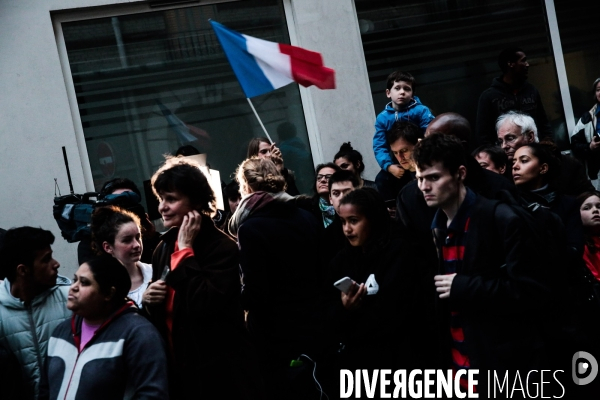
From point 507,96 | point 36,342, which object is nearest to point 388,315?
point 36,342

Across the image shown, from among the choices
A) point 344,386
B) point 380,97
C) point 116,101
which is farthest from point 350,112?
point 344,386

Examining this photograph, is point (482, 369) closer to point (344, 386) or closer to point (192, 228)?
point (344, 386)

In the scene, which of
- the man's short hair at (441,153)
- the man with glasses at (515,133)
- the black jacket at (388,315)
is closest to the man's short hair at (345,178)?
the black jacket at (388,315)

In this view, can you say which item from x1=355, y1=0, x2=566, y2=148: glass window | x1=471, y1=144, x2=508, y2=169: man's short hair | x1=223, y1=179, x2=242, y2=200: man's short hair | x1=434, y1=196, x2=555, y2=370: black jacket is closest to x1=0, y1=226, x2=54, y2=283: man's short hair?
x1=434, y1=196, x2=555, y2=370: black jacket

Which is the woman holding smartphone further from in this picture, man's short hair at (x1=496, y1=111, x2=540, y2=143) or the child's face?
the child's face

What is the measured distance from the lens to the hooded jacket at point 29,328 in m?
4.85

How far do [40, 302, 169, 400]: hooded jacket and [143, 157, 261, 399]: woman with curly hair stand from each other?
9.8 inches

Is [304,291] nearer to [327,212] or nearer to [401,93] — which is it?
[327,212]

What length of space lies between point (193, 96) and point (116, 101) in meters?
0.81

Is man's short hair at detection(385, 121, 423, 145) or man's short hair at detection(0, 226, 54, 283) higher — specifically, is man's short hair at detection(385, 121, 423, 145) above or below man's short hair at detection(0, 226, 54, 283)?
above

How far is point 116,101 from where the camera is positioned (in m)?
9.28

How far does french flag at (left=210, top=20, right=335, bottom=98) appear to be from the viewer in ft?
23.1

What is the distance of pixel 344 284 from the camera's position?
5023 millimetres

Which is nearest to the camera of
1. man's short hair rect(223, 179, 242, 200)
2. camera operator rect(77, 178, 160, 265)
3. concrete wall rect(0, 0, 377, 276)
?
camera operator rect(77, 178, 160, 265)
